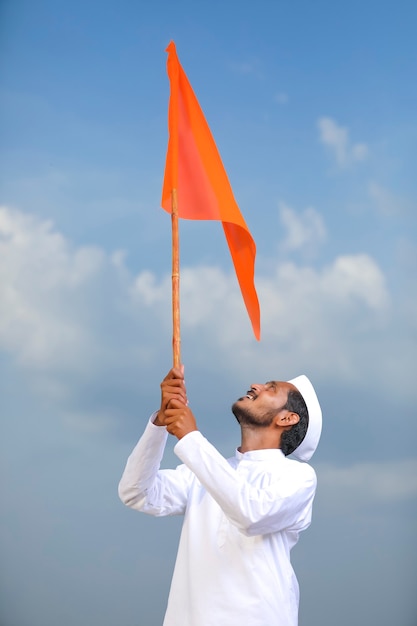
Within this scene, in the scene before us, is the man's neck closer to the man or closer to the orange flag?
the man

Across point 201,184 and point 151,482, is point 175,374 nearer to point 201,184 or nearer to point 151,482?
point 151,482

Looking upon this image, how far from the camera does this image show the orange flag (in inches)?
110

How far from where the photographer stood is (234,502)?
223cm

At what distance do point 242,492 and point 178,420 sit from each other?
284mm

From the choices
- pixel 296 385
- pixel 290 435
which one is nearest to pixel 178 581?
pixel 290 435

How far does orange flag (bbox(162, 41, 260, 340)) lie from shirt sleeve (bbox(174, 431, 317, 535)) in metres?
0.62

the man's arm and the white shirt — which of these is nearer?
the white shirt

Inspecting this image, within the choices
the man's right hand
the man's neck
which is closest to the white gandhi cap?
the man's neck

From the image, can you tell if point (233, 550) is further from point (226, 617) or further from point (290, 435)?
point (290, 435)

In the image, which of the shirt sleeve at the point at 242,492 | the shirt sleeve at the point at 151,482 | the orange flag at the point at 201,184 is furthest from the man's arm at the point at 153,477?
the orange flag at the point at 201,184

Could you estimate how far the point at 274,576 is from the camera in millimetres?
2375

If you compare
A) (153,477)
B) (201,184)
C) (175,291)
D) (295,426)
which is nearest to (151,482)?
(153,477)

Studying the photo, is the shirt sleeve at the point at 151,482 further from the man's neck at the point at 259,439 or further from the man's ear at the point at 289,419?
the man's ear at the point at 289,419

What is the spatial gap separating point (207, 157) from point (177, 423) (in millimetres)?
1020
